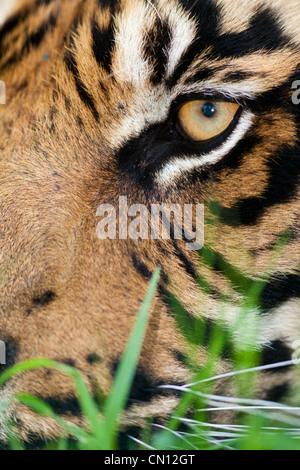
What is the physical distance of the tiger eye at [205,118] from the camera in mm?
1401

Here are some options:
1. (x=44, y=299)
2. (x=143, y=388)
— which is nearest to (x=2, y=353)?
(x=44, y=299)

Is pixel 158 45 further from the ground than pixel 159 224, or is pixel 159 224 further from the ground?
pixel 158 45

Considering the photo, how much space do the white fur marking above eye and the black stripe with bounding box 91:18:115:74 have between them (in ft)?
1.07

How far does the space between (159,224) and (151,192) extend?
0.33 feet

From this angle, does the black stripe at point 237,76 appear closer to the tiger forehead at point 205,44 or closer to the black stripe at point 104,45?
the tiger forehead at point 205,44

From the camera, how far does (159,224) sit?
4.77ft

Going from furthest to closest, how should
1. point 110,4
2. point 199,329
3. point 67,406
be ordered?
point 110,4
point 199,329
point 67,406

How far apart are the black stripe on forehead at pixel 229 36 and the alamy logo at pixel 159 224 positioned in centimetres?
40

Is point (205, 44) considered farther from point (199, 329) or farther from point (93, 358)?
point (93, 358)

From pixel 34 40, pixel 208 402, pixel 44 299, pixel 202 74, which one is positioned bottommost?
pixel 208 402

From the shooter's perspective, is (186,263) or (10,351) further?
(186,263)

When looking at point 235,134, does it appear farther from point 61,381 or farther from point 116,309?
point 61,381

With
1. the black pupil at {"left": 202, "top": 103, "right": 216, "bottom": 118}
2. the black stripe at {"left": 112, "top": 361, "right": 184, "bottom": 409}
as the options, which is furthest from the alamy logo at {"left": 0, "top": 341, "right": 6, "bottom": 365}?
the black pupil at {"left": 202, "top": 103, "right": 216, "bottom": 118}

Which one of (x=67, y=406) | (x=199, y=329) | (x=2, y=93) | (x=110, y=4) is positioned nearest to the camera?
(x=67, y=406)
